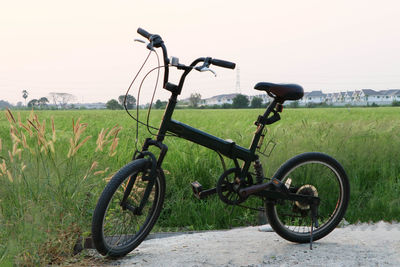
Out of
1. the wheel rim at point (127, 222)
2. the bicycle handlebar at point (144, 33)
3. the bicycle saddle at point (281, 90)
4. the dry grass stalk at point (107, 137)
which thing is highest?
the bicycle handlebar at point (144, 33)

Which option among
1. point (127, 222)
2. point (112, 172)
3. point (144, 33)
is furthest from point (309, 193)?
point (112, 172)

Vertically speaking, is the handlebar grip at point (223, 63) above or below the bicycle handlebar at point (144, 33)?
below

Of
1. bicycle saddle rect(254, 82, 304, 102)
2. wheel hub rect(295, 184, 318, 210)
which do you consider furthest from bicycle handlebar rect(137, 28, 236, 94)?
wheel hub rect(295, 184, 318, 210)

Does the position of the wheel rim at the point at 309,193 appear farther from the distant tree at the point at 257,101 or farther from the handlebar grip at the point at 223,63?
A: the distant tree at the point at 257,101

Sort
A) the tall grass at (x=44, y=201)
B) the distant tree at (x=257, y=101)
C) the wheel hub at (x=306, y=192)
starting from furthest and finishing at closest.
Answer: the distant tree at (x=257, y=101)
the wheel hub at (x=306, y=192)
the tall grass at (x=44, y=201)

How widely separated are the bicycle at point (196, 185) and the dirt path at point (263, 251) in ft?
0.57

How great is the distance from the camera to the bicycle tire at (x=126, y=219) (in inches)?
117

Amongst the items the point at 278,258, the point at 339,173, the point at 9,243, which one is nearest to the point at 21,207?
the point at 9,243

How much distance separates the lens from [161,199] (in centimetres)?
338

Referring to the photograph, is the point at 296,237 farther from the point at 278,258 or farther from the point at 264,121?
the point at 264,121

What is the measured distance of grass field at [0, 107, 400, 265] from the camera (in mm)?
3236

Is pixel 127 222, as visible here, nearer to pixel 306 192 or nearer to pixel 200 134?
pixel 200 134

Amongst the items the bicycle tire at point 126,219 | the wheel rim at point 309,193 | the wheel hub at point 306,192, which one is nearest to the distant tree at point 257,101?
the wheel rim at point 309,193

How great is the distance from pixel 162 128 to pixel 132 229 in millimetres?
980
